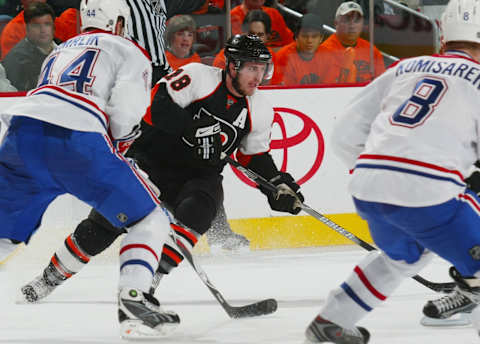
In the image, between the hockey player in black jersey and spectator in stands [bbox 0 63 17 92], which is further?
spectator in stands [bbox 0 63 17 92]

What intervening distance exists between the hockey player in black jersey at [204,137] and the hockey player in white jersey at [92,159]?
1.90ft

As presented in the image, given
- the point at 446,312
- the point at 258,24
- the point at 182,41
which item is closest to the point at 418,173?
the point at 446,312

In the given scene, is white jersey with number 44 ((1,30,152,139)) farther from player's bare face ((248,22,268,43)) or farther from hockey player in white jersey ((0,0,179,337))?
player's bare face ((248,22,268,43))

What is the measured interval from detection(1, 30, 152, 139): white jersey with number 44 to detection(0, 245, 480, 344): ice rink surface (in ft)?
2.26

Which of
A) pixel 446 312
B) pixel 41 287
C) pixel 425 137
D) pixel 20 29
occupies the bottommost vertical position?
pixel 41 287

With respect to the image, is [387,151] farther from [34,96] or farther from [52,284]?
[52,284]

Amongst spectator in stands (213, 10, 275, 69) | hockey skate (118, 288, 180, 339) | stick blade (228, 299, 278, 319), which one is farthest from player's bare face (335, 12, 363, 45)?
hockey skate (118, 288, 180, 339)

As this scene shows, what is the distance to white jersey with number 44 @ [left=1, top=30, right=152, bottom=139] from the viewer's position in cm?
257

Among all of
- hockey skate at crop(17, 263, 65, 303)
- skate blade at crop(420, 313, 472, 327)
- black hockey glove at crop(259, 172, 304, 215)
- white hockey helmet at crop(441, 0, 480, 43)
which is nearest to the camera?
white hockey helmet at crop(441, 0, 480, 43)

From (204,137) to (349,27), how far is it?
6.24 feet

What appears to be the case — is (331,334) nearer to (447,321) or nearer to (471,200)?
(471,200)

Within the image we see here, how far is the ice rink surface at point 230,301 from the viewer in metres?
2.70

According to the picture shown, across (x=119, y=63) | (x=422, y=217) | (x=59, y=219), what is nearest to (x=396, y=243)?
(x=422, y=217)

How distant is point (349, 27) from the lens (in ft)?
16.3
